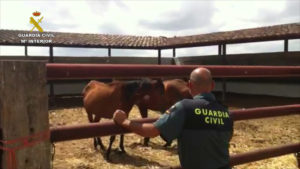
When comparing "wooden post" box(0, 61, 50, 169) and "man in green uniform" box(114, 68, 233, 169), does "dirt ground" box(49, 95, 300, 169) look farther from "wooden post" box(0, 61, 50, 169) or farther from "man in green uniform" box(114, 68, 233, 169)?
"wooden post" box(0, 61, 50, 169)

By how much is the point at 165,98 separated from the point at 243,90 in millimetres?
8797

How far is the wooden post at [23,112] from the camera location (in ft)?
4.12

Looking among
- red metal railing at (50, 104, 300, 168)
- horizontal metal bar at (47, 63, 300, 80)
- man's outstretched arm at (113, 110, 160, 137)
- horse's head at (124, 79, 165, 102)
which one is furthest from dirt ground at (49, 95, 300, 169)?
man's outstretched arm at (113, 110, 160, 137)

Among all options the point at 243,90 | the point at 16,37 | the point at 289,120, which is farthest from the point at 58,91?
the point at 289,120

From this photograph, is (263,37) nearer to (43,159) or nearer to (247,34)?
(247,34)

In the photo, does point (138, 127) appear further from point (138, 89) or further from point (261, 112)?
point (138, 89)

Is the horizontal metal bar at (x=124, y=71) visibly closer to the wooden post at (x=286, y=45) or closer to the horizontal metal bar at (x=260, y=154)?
the horizontal metal bar at (x=260, y=154)

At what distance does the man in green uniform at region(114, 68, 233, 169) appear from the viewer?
150cm

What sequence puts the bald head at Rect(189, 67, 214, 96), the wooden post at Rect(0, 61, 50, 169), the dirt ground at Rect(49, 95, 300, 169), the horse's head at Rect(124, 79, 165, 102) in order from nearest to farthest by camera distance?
the wooden post at Rect(0, 61, 50, 169) < the bald head at Rect(189, 67, 214, 96) < the dirt ground at Rect(49, 95, 300, 169) < the horse's head at Rect(124, 79, 165, 102)

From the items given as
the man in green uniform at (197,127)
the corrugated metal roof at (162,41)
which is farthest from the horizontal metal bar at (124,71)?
the corrugated metal roof at (162,41)

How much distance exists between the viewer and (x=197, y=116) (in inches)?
59.8

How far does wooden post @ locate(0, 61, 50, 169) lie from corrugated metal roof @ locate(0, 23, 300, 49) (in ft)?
38.3

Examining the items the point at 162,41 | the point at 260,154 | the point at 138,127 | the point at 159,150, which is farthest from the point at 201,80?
the point at 162,41

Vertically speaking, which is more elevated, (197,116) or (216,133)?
(197,116)
